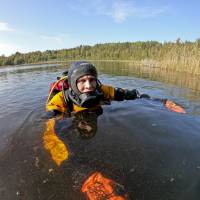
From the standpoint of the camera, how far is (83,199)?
2535mm

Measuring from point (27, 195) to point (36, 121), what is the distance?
3.15 m

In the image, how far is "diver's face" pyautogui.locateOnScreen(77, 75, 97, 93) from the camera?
16.4ft

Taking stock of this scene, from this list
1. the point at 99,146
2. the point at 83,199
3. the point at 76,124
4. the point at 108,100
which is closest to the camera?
the point at 83,199

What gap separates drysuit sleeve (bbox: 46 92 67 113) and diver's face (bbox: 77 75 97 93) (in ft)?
1.89

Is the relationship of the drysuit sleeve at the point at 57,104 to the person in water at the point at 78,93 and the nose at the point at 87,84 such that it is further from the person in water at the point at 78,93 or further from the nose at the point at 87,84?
the nose at the point at 87,84

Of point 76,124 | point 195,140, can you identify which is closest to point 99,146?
point 76,124

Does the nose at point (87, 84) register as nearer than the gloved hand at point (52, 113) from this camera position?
Yes

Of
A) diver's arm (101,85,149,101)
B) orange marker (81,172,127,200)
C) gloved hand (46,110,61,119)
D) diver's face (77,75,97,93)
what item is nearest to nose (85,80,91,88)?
diver's face (77,75,97,93)

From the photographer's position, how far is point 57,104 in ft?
17.0

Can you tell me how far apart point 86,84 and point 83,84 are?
0.09 m

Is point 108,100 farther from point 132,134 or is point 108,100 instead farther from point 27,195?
point 27,195

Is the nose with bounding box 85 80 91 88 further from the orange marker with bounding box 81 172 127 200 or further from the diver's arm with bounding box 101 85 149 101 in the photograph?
the orange marker with bounding box 81 172 127 200

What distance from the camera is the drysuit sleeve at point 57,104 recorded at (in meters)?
5.06

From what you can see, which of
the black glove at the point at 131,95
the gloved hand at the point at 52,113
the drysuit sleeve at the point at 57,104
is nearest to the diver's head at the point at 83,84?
the drysuit sleeve at the point at 57,104
